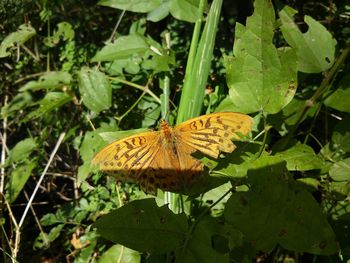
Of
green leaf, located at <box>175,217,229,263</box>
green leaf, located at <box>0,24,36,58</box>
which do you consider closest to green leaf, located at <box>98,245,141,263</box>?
green leaf, located at <box>175,217,229,263</box>

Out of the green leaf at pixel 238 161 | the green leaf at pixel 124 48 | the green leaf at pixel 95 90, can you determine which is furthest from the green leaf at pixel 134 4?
the green leaf at pixel 238 161

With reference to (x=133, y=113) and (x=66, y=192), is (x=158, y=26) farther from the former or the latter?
(x=66, y=192)

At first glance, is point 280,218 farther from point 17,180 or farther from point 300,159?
point 17,180

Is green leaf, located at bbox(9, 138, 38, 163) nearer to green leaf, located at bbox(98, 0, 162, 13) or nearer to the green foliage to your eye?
the green foliage

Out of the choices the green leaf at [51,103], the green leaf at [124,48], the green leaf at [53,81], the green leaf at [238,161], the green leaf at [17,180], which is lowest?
the green leaf at [17,180]

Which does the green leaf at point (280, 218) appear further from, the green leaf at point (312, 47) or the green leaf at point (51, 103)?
the green leaf at point (51, 103)

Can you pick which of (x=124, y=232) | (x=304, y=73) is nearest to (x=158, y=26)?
(x=304, y=73)
